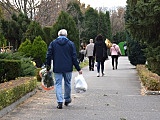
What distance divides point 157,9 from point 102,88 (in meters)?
3.19

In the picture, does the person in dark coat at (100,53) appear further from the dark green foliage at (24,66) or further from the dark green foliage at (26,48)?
the dark green foliage at (24,66)

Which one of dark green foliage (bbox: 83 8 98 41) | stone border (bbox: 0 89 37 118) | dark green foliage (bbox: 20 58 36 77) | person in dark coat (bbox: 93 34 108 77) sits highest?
dark green foliage (bbox: 83 8 98 41)

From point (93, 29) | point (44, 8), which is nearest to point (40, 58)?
point (44, 8)

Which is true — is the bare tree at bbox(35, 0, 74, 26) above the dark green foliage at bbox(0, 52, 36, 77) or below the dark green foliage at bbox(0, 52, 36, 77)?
above

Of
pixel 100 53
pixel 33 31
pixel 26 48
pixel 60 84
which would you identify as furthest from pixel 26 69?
pixel 33 31

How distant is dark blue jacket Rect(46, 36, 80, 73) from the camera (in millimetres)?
9742

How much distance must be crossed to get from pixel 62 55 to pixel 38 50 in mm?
12750

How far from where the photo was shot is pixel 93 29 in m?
63.6

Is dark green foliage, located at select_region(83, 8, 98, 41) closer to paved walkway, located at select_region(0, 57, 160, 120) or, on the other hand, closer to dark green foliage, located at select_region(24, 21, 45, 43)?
dark green foliage, located at select_region(24, 21, 45, 43)

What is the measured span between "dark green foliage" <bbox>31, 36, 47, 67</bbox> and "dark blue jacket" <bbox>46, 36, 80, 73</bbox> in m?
12.4

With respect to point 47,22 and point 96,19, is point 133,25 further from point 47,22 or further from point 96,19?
point 96,19

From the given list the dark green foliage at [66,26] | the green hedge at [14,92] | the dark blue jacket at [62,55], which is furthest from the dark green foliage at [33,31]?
the dark blue jacket at [62,55]

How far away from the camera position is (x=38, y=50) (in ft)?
73.5

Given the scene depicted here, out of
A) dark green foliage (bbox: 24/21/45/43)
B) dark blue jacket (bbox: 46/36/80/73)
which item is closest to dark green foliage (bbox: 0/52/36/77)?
dark blue jacket (bbox: 46/36/80/73)
